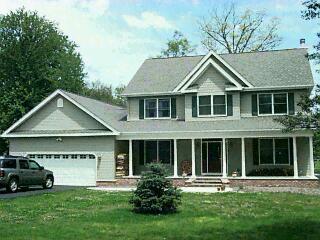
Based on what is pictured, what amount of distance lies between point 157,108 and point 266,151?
25.3ft

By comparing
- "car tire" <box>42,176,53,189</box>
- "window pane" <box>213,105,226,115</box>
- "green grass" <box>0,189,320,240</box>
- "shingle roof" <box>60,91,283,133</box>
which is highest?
"window pane" <box>213,105,226,115</box>

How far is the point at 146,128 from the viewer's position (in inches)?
1238

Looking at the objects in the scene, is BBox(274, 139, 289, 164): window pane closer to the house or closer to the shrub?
the house

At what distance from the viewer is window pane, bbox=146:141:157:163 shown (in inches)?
1289

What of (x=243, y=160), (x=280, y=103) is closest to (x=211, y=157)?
(x=243, y=160)

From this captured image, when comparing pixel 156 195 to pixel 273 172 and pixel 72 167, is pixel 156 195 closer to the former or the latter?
pixel 273 172

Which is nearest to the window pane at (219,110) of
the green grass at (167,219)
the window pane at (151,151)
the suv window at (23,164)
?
the window pane at (151,151)

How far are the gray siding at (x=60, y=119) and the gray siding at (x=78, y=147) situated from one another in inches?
32.6

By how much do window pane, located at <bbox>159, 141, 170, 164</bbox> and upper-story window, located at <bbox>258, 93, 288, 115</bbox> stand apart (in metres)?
6.41

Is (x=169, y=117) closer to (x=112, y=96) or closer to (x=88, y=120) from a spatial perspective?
(x=88, y=120)

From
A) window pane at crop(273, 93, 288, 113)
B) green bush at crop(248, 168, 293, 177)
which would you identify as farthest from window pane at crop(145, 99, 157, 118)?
window pane at crop(273, 93, 288, 113)

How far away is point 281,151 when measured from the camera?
30156 millimetres

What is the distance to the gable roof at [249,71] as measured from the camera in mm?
30734

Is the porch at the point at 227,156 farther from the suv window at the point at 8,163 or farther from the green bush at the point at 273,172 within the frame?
the suv window at the point at 8,163
